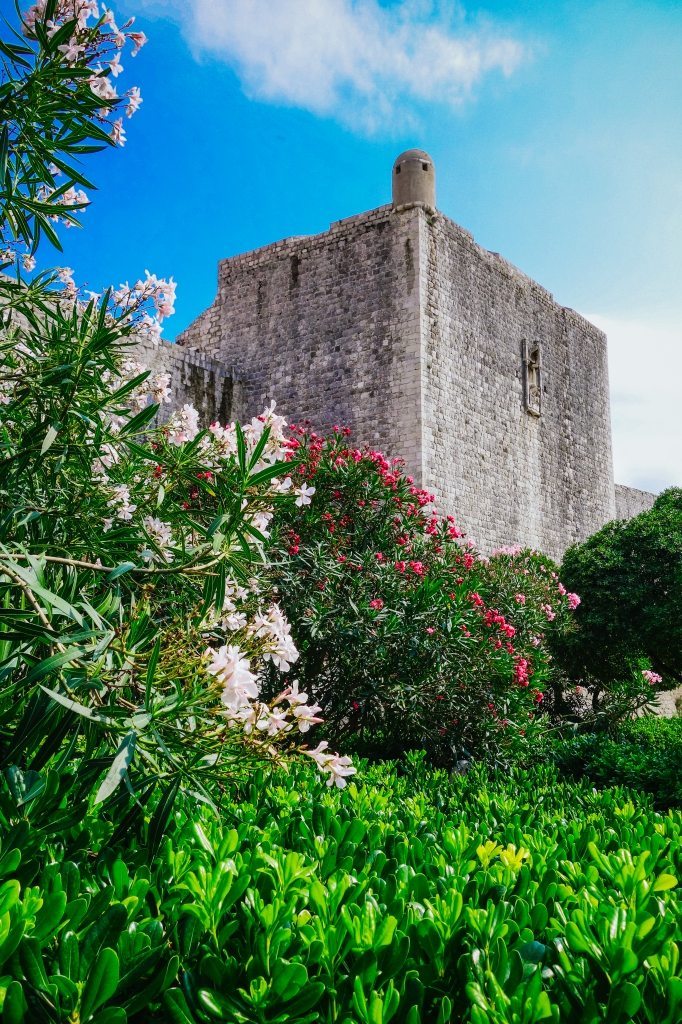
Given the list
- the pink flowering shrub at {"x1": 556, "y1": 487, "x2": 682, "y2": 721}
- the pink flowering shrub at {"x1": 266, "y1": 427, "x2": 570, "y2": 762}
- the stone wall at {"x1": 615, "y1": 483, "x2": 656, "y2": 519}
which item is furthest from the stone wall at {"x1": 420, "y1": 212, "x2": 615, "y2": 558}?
the pink flowering shrub at {"x1": 266, "y1": 427, "x2": 570, "y2": 762}

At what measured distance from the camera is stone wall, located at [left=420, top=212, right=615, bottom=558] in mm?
12555

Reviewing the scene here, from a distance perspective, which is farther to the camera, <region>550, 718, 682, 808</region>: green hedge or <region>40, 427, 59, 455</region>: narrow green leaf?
<region>550, 718, 682, 808</region>: green hedge

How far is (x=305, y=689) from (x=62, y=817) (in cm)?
491

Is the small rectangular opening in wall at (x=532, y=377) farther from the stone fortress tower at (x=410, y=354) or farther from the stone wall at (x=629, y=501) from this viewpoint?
the stone wall at (x=629, y=501)

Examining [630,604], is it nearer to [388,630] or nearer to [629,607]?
[629,607]

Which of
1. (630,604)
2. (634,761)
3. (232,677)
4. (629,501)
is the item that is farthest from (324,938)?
(629,501)

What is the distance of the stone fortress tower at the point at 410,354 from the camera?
483 inches

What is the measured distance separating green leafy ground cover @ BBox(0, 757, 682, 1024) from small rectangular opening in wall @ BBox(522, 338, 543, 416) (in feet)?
44.6

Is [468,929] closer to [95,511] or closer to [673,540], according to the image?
[95,511]

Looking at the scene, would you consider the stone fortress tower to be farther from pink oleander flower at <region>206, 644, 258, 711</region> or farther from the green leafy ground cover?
the green leafy ground cover

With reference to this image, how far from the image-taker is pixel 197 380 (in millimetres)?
12492

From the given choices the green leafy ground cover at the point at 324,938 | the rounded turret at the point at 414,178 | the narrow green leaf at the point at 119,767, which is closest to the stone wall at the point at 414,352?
the rounded turret at the point at 414,178

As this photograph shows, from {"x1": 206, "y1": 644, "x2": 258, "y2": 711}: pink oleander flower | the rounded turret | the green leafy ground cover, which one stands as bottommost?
the green leafy ground cover

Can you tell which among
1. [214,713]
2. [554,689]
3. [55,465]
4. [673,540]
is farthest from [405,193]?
[214,713]
